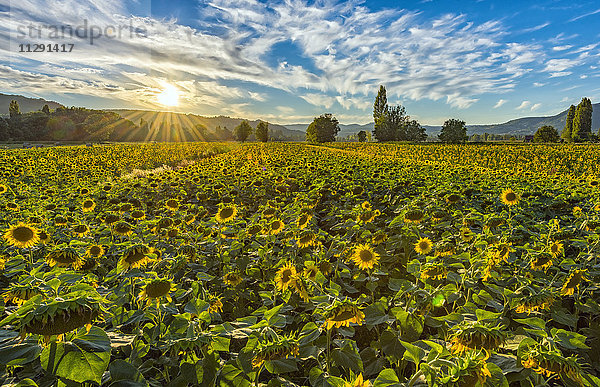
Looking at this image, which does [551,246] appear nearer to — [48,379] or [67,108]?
[48,379]

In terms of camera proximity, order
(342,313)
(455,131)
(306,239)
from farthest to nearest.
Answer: (455,131), (306,239), (342,313)

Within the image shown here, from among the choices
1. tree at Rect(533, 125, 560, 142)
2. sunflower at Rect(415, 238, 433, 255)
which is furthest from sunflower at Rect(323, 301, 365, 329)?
tree at Rect(533, 125, 560, 142)

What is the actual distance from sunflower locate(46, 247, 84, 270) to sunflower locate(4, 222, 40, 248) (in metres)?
1.07

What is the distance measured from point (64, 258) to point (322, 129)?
297ft

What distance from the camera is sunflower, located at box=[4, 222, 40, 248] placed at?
128 inches

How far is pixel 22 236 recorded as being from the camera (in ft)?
10.8

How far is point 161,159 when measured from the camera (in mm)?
23859

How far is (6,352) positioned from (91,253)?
233 centimetres

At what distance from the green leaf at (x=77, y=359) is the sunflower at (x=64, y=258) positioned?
1.66 m

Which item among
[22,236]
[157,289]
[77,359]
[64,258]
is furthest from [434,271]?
[22,236]

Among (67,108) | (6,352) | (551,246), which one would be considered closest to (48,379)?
(6,352)

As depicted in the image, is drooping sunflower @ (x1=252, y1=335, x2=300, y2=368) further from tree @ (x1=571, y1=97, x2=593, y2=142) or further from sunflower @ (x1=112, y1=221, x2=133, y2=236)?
tree @ (x1=571, y1=97, x2=593, y2=142)

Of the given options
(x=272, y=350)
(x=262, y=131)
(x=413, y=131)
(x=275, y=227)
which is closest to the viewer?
(x=272, y=350)

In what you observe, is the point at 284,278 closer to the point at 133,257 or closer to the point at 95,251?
the point at 133,257
